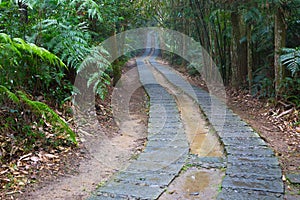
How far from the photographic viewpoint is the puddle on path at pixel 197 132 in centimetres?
368

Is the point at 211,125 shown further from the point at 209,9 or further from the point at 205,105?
the point at 209,9

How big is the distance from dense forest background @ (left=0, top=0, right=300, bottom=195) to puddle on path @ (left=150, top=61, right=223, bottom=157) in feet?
4.51

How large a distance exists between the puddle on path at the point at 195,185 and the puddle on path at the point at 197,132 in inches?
21.5

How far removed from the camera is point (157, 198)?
2.46m

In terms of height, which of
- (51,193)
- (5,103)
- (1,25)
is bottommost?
(51,193)

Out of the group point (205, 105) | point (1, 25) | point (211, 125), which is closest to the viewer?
point (1, 25)

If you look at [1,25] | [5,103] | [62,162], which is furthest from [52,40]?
[62,162]

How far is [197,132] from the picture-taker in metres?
4.50

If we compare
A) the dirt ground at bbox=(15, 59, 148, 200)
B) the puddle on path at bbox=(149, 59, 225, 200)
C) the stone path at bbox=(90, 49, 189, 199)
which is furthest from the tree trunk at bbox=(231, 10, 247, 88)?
the dirt ground at bbox=(15, 59, 148, 200)

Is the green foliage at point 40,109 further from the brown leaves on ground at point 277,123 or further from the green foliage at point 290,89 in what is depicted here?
the green foliage at point 290,89

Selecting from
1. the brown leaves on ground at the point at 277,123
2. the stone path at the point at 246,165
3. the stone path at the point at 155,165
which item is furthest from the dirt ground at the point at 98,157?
the brown leaves on ground at the point at 277,123

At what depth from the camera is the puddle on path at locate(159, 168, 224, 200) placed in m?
2.53

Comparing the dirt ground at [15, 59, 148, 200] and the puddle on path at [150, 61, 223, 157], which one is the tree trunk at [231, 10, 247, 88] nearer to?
the puddle on path at [150, 61, 223, 157]

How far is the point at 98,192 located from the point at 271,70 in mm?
5248
